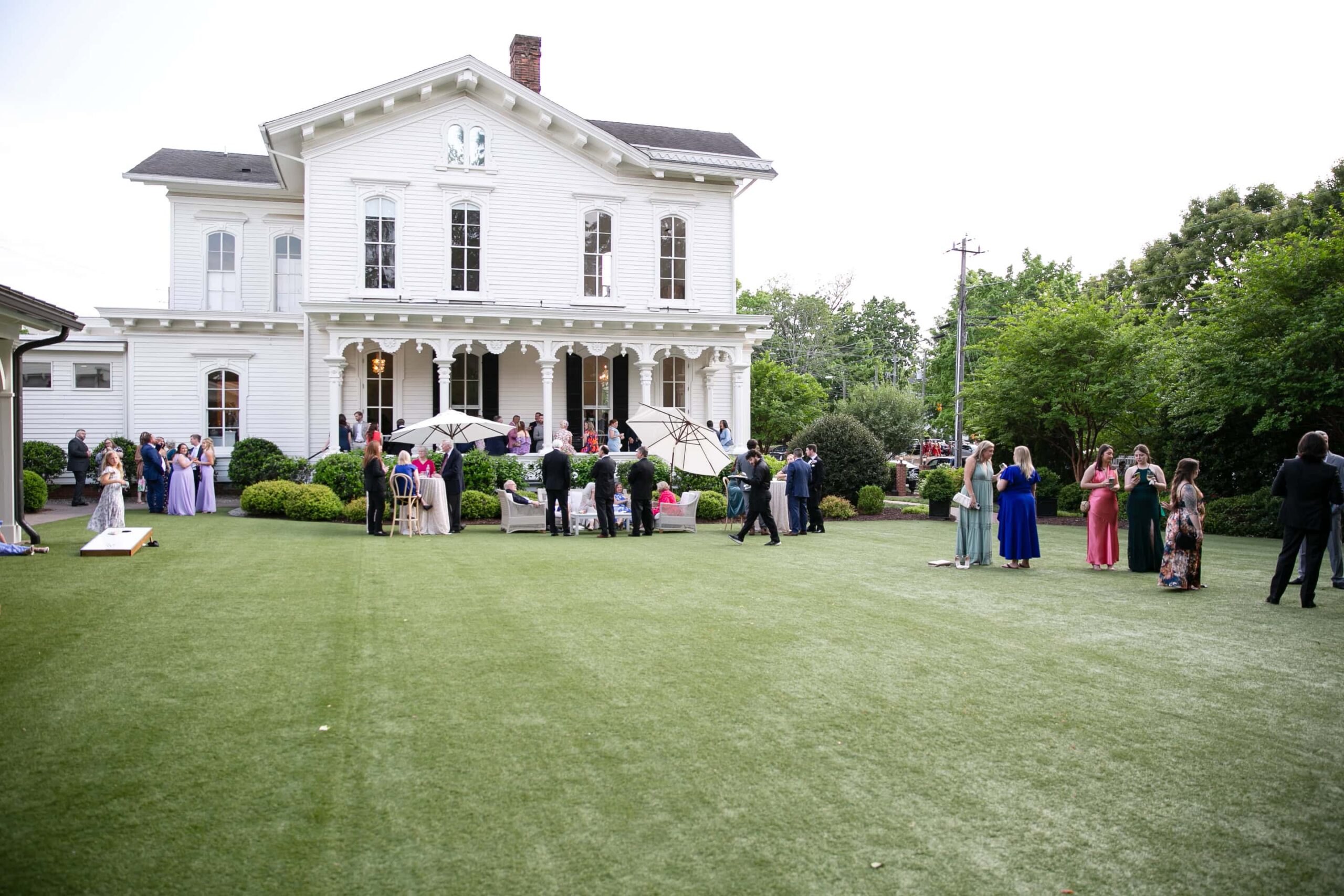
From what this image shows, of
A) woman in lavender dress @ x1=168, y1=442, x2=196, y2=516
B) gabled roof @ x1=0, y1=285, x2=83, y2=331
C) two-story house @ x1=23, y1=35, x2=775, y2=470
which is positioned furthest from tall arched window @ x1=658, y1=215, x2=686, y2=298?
gabled roof @ x1=0, y1=285, x2=83, y2=331

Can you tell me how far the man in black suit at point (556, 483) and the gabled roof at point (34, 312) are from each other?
749 cm

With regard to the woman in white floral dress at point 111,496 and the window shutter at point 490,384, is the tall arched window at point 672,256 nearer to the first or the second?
the window shutter at point 490,384

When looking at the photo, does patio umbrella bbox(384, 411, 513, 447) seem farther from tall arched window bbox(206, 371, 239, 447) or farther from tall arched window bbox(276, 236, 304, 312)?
tall arched window bbox(276, 236, 304, 312)

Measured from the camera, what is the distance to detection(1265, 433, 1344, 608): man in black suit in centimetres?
953

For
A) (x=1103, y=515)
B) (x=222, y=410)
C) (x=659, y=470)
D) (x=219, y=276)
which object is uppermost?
(x=219, y=276)

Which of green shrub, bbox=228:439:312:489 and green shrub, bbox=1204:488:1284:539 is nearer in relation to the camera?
green shrub, bbox=1204:488:1284:539

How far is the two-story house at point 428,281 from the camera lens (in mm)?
24047

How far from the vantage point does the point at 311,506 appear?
19.2m

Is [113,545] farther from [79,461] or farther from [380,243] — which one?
[380,243]

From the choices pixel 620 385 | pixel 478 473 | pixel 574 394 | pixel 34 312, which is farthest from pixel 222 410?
pixel 34 312

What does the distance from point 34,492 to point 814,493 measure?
16050 mm

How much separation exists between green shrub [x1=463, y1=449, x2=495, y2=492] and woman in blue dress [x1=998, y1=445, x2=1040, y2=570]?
39.7ft

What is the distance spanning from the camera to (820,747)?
5109 millimetres

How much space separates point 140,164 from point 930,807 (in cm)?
2835
